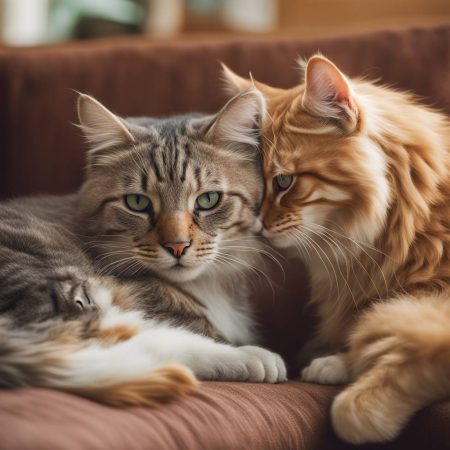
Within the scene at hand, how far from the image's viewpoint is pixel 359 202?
5.33 ft

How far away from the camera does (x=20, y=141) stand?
88.3 inches

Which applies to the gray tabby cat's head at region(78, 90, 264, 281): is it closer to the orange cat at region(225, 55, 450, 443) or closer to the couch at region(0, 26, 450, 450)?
the orange cat at region(225, 55, 450, 443)

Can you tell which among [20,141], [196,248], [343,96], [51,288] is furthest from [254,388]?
[20,141]

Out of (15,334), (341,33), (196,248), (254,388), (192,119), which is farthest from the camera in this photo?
(341,33)

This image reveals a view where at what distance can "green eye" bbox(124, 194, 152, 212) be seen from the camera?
173 cm

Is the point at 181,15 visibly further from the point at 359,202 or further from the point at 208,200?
the point at 359,202

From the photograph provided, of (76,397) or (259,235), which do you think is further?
(259,235)

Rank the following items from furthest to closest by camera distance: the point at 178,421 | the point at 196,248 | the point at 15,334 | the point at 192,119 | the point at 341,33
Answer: the point at 341,33, the point at 192,119, the point at 196,248, the point at 15,334, the point at 178,421

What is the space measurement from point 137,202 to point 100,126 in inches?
8.7

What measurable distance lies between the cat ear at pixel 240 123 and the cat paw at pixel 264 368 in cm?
53

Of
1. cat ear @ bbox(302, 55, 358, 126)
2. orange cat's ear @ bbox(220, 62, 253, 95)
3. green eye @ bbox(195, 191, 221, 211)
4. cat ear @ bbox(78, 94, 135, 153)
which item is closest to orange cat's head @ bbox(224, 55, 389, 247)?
cat ear @ bbox(302, 55, 358, 126)

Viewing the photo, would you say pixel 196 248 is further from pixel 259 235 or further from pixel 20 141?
pixel 20 141

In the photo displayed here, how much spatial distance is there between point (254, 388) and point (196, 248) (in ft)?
1.21

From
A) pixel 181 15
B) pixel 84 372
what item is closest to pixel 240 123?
pixel 84 372
